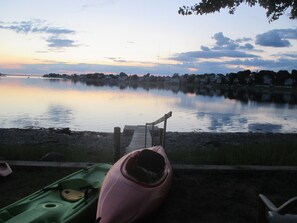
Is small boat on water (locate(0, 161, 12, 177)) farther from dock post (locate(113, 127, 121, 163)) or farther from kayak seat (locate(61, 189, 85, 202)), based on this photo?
dock post (locate(113, 127, 121, 163))

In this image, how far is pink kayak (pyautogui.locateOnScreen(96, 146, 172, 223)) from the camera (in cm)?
541

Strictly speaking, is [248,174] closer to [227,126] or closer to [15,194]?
[15,194]

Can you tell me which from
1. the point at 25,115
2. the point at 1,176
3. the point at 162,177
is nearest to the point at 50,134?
the point at 25,115

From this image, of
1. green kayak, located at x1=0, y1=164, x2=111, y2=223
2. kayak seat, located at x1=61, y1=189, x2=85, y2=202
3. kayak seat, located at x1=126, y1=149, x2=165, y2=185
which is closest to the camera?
green kayak, located at x1=0, y1=164, x2=111, y2=223

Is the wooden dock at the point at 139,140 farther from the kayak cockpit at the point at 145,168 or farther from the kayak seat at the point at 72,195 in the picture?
the kayak seat at the point at 72,195

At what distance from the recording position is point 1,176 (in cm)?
770

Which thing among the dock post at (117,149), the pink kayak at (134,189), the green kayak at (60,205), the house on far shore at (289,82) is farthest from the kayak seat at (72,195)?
the house on far shore at (289,82)

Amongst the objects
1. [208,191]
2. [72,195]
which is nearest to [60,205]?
[72,195]

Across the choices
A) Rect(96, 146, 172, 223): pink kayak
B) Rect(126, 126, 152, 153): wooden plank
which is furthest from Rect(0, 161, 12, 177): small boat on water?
Rect(126, 126, 152, 153): wooden plank

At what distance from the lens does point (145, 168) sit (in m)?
7.10

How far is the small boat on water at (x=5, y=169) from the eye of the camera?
777cm

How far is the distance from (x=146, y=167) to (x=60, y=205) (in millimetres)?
1907

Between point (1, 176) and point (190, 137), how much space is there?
58.0ft

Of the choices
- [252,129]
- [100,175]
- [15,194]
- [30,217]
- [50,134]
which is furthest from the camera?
[252,129]
